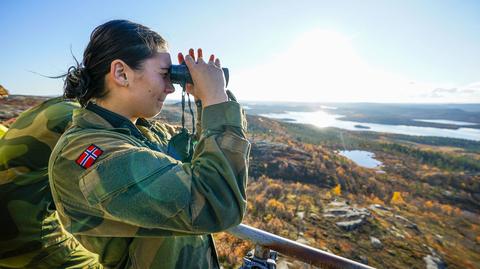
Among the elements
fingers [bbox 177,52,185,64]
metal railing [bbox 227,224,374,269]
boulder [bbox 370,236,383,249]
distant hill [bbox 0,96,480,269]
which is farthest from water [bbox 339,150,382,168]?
fingers [bbox 177,52,185,64]

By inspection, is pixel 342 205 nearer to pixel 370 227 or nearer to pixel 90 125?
pixel 370 227

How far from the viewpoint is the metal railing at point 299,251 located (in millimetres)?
1498

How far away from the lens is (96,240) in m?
1.27

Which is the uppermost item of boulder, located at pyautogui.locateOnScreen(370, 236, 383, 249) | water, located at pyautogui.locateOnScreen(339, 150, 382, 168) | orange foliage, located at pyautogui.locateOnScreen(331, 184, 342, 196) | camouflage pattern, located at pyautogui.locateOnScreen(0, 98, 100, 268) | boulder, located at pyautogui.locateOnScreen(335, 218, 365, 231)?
camouflage pattern, located at pyautogui.locateOnScreen(0, 98, 100, 268)

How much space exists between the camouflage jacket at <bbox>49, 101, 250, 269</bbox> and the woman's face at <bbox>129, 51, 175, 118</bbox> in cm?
21

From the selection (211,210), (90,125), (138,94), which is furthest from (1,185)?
(211,210)

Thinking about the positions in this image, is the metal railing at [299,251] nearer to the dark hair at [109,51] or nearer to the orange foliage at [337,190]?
the dark hair at [109,51]

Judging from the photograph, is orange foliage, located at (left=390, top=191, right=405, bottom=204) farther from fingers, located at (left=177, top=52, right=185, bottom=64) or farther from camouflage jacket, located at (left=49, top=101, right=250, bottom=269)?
camouflage jacket, located at (left=49, top=101, right=250, bottom=269)

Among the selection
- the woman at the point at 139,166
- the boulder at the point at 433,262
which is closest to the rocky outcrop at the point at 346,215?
the boulder at the point at 433,262

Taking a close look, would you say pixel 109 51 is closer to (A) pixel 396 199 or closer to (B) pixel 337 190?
(B) pixel 337 190

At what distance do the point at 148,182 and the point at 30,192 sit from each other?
1120mm

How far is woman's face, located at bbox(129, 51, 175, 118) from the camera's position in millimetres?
1272

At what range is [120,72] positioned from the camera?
1.27 meters

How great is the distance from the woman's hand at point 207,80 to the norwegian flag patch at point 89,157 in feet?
1.36
